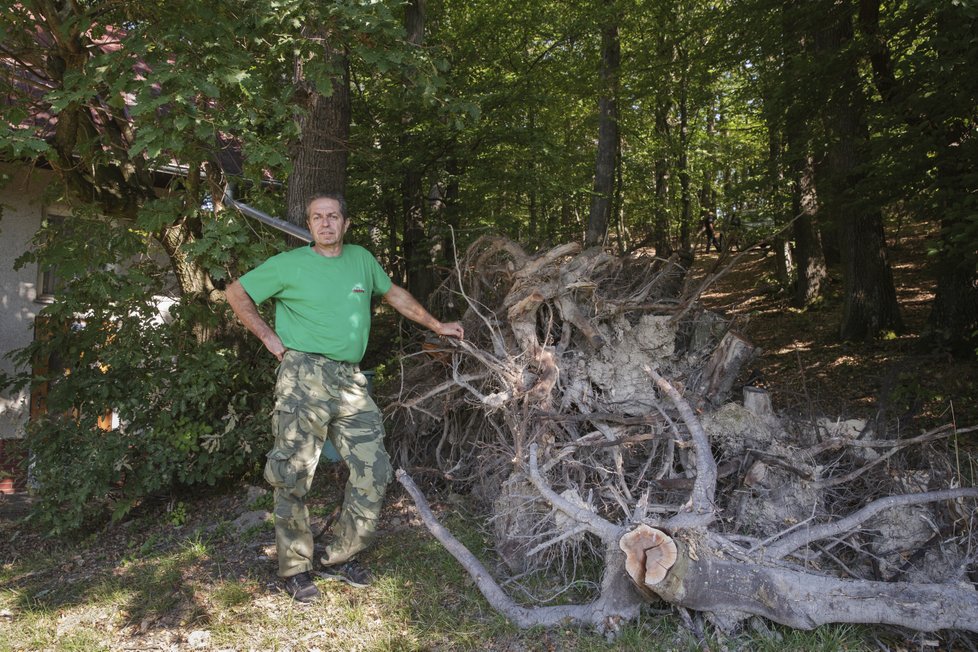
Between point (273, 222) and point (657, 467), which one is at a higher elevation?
point (273, 222)

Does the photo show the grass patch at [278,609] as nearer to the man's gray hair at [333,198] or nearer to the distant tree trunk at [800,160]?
the man's gray hair at [333,198]

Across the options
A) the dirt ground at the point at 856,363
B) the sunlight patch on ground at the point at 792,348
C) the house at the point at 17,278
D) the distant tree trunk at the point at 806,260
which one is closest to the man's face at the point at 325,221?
the dirt ground at the point at 856,363

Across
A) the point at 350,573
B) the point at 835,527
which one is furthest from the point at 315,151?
the point at 835,527

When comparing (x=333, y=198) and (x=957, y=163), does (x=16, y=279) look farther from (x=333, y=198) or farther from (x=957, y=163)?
(x=957, y=163)

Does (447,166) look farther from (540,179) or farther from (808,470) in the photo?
(808,470)

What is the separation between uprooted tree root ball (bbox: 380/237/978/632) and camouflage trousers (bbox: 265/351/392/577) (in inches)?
13.9

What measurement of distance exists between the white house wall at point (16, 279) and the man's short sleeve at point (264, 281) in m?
6.90

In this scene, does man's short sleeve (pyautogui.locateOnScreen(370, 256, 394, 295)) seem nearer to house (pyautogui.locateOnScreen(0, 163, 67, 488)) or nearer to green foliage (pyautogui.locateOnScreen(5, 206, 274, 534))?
green foliage (pyautogui.locateOnScreen(5, 206, 274, 534))

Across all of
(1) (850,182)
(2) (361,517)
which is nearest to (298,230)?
(2) (361,517)

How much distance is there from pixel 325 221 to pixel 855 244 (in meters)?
9.11

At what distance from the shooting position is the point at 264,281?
155 inches

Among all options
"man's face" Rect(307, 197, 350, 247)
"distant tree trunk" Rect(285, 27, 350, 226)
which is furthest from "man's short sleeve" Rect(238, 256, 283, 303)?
"distant tree trunk" Rect(285, 27, 350, 226)

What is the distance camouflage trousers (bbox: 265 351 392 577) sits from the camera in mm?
3898

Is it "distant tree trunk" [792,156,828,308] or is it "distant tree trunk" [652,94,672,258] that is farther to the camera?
"distant tree trunk" [652,94,672,258]
